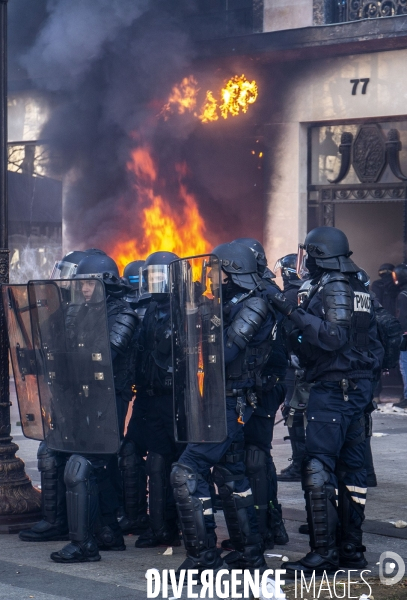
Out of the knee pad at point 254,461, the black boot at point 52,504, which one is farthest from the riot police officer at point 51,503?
the knee pad at point 254,461

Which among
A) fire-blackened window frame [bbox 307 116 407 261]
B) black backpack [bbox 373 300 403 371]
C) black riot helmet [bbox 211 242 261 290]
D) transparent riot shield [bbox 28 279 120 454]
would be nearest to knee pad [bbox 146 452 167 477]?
transparent riot shield [bbox 28 279 120 454]

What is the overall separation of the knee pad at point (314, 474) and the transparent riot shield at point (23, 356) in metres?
1.80

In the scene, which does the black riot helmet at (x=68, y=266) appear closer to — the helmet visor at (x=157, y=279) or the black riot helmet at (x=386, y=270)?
the helmet visor at (x=157, y=279)

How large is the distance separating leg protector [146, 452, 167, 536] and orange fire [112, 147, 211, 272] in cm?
848

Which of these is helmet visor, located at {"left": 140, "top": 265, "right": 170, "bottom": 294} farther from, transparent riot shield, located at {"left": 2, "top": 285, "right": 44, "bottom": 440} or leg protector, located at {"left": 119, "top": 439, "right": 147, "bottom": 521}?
leg protector, located at {"left": 119, "top": 439, "right": 147, "bottom": 521}

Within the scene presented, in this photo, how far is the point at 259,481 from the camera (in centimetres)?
618

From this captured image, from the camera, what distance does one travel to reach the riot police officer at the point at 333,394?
5.59 meters

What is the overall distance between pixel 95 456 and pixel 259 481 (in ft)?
3.14

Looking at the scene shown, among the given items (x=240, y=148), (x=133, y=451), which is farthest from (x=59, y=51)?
(x=133, y=451)

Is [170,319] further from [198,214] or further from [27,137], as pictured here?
[27,137]

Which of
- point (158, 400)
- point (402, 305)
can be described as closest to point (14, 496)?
point (158, 400)

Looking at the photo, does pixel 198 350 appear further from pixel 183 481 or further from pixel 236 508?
pixel 236 508

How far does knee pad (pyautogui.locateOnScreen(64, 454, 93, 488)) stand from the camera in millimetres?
5938

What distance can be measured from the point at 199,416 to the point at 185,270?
0.78 m
